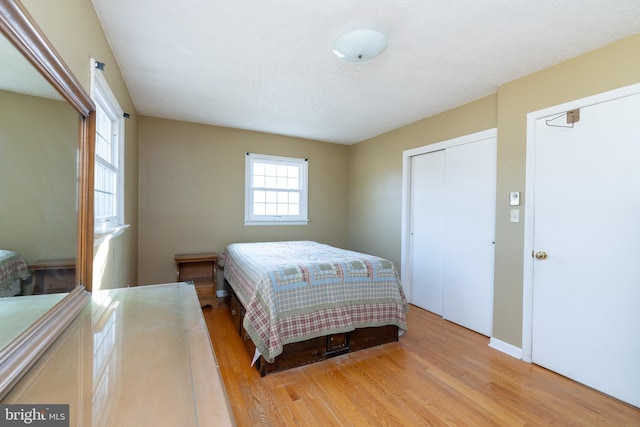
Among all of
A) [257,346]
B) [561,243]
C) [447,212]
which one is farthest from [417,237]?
[257,346]

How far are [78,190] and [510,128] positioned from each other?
3175mm

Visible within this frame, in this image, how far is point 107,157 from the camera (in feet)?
7.39

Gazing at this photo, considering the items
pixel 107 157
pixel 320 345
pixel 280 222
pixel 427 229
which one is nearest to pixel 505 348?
pixel 427 229

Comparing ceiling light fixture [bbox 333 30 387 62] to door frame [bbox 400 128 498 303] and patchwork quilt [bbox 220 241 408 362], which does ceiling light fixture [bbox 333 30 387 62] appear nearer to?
patchwork quilt [bbox 220 241 408 362]

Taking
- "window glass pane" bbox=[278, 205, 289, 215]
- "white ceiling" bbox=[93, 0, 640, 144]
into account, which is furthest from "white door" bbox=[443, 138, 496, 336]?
"window glass pane" bbox=[278, 205, 289, 215]

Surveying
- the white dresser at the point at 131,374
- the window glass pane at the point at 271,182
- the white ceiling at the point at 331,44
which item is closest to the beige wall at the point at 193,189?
the window glass pane at the point at 271,182

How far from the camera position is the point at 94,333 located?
964 millimetres

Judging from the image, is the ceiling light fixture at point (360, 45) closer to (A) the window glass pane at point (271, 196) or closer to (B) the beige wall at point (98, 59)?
(B) the beige wall at point (98, 59)

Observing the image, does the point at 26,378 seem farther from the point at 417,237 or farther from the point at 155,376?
the point at 417,237

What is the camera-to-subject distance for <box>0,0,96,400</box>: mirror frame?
2.26 feet

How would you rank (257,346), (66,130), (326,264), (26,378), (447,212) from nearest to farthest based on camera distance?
(26,378)
(66,130)
(257,346)
(326,264)
(447,212)

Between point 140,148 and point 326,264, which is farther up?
point 140,148

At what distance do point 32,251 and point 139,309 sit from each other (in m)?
0.48

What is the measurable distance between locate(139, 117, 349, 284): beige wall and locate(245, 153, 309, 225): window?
0.10m
